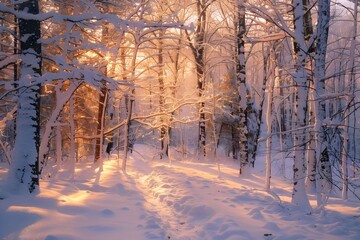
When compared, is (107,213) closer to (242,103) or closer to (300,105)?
(300,105)

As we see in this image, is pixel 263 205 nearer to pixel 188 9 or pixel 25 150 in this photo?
pixel 25 150

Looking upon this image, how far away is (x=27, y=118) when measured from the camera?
725cm

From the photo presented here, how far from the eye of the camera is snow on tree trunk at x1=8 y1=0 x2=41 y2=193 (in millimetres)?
7137

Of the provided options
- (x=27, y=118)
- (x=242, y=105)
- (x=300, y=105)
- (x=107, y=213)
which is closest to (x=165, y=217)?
(x=107, y=213)

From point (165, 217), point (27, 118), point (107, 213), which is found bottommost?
point (165, 217)

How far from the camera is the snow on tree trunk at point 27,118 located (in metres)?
7.14

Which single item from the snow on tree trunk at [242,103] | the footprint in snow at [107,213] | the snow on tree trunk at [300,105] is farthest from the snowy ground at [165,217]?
the snow on tree trunk at [242,103]

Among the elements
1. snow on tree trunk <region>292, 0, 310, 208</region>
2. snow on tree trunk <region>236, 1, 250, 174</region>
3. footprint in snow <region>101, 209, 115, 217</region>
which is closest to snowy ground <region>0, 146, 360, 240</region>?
footprint in snow <region>101, 209, 115, 217</region>

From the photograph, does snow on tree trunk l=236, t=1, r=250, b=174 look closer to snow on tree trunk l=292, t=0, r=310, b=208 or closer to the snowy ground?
the snowy ground

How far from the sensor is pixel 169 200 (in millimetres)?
8594

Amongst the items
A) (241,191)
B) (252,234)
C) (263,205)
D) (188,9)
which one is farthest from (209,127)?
(252,234)

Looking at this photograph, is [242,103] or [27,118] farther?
[242,103]

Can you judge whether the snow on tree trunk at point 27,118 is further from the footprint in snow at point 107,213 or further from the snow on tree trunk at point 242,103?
the snow on tree trunk at point 242,103

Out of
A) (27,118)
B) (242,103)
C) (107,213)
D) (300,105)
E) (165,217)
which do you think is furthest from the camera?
(242,103)
